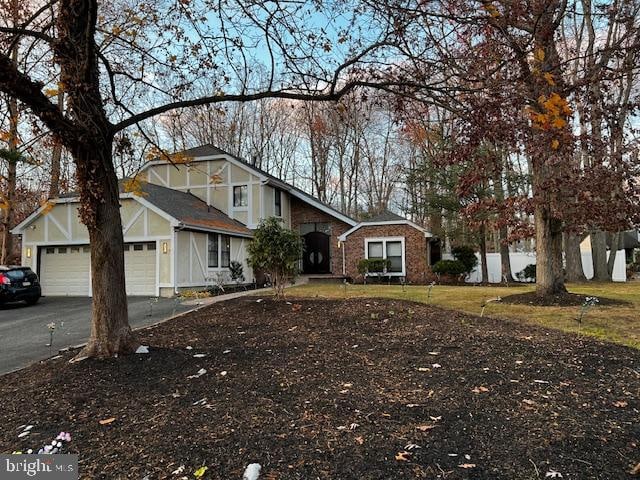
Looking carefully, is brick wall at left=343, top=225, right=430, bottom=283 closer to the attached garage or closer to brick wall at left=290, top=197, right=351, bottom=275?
brick wall at left=290, top=197, right=351, bottom=275

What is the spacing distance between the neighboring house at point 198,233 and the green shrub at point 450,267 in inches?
28.3

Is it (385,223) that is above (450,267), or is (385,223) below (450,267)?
above

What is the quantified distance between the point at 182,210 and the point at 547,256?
40.3 ft

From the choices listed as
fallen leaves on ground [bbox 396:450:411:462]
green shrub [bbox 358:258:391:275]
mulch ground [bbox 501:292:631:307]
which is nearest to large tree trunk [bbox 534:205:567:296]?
mulch ground [bbox 501:292:631:307]

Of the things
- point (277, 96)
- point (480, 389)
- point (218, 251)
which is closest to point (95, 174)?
point (277, 96)

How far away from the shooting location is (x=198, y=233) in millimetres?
16438

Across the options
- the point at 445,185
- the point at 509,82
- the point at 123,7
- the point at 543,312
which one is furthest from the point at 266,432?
the point at 445,185

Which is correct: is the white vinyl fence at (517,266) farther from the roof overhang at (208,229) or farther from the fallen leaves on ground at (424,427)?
the fallen leaves on ground at (424,427)

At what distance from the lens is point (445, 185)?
20812 millimetres

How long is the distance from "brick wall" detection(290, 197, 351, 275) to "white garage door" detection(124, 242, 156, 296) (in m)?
7.83

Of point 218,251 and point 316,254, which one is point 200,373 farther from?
point 316,254

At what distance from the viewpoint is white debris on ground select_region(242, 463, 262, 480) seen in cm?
260

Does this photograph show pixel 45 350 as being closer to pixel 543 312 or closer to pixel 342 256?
pixel 543 312

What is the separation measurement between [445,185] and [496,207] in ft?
33.8
